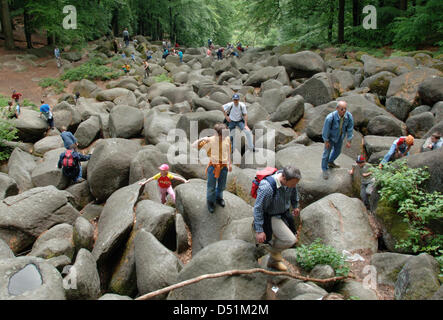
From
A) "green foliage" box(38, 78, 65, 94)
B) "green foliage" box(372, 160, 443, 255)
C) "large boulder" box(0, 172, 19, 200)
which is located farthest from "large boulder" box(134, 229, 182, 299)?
"green foliage" box(38, 78, 65, 94)

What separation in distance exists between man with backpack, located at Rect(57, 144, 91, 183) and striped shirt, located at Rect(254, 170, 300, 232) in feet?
23.7

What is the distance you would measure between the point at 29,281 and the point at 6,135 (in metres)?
10.1

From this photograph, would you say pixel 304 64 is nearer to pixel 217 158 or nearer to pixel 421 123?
pixel 421 123

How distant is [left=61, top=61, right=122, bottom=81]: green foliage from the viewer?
74.9 feet

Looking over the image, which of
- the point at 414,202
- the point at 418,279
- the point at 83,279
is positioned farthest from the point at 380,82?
the point at 83,279

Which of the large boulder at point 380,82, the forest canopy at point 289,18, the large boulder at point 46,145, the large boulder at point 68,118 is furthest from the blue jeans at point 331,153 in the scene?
the forest canopy at point 289,18

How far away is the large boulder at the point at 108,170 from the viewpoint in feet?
29.8

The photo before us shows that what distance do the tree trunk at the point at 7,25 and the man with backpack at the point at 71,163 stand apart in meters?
21.9

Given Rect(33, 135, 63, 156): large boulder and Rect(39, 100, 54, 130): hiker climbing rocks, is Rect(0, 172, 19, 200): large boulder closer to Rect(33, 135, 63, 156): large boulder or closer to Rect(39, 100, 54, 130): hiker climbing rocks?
Rect(33, 135, 63, 156): large boulder

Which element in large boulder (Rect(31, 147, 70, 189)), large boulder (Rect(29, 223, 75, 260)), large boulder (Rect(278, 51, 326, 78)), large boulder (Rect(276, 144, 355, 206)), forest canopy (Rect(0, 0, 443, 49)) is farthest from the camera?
forest canopy (Rect(0, 0, 443, 49))

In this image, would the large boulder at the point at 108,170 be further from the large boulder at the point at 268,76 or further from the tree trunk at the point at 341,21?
the tree trunk at the point at 341,21

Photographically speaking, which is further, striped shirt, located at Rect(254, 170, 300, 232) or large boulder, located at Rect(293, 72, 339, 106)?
large boulder, located at Rect(293, 72, 339, 106)

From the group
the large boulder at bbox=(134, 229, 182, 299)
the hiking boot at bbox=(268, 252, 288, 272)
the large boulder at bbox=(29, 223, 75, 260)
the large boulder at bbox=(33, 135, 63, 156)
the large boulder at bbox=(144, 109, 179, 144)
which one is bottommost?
the large boulder at bbox=(29, 223, 75, 260)

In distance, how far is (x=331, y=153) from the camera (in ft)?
24.8
